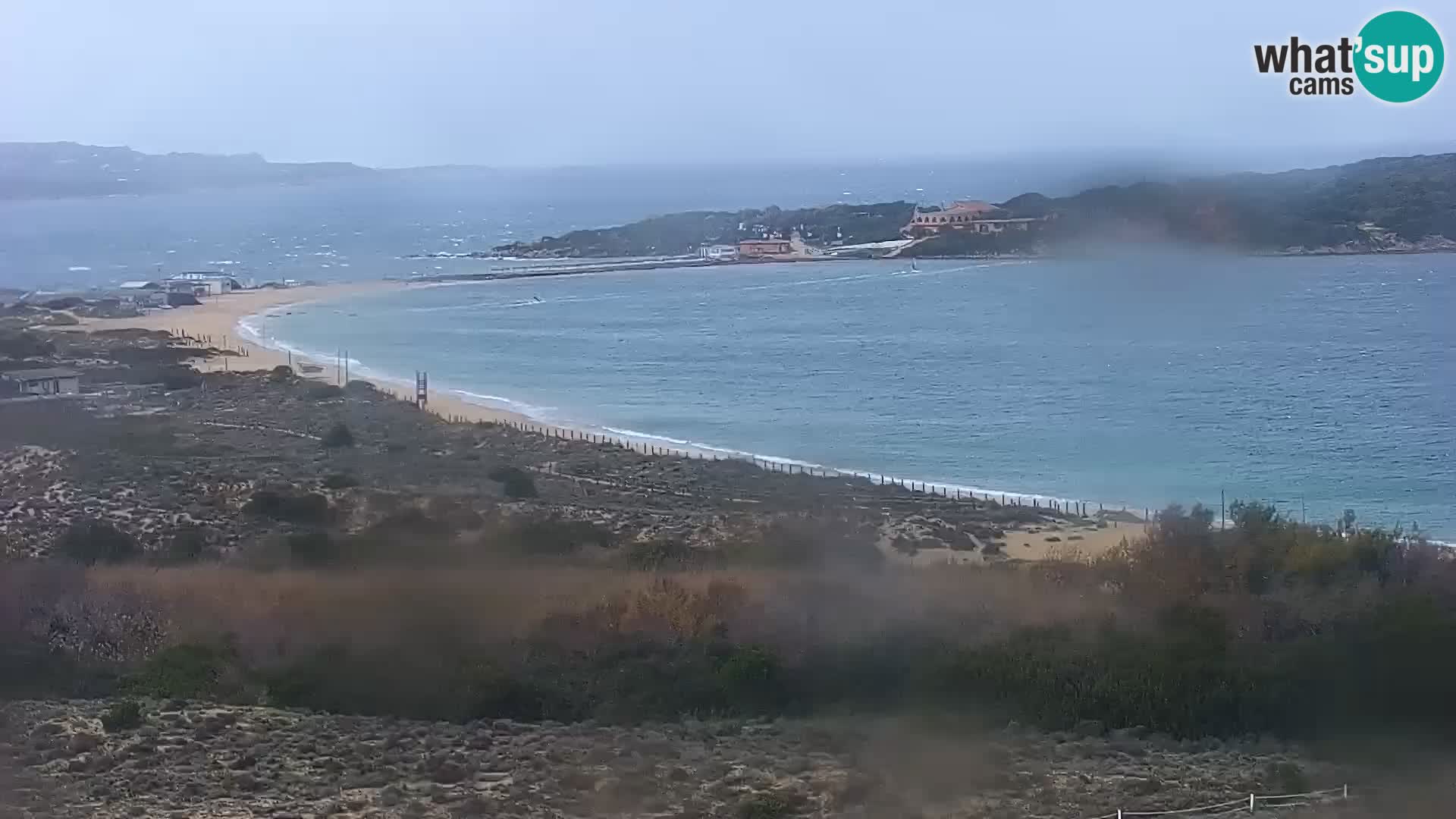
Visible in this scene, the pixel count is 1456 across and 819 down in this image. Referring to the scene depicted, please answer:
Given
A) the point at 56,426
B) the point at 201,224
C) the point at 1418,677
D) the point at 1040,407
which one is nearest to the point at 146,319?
the point at 56,426

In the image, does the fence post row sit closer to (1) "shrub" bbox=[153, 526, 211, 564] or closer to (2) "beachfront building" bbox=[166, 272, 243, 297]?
(1) "shrub" bbox=[153, 526, 211, 564]

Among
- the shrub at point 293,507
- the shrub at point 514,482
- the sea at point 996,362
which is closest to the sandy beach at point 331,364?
the sea at point 996,362

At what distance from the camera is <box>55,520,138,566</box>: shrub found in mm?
11906

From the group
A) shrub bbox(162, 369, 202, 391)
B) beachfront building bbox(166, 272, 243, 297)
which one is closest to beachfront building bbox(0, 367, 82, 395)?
shrub bbox(162, 369, 202, 391)

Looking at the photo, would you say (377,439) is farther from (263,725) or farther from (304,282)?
(304,282)

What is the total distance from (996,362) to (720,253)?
93.0ft

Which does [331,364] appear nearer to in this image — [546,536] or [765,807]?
[546,536]

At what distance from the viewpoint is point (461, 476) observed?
15984 mm

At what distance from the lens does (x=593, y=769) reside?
717cm

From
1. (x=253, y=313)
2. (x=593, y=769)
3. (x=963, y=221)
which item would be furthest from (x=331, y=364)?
(x=593, y=769)

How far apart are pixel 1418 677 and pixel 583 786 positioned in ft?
14.5

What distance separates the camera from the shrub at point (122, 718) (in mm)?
7770

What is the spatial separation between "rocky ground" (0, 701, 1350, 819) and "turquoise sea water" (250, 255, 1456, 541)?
7.31m

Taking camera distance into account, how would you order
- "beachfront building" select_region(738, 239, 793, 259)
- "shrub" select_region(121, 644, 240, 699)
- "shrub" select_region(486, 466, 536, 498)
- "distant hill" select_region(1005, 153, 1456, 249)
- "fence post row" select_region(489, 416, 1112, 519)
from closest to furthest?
"shrub" select_region(121, 644, 240, 699) < "distant hill" select_region(1005, 153, 1456, 249) < "shrub" select_region(486, 466, 536, 498) < "fence post row" select_region(489, 416, 1112, 519) < "beachfront building" select_region(738, 239, 793, 259)
